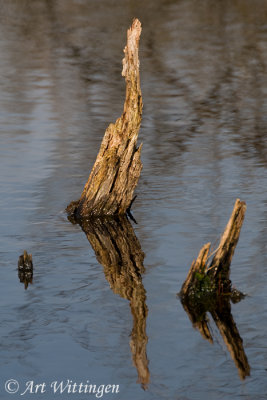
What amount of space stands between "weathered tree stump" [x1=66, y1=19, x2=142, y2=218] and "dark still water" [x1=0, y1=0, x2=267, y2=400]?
0.51 metres

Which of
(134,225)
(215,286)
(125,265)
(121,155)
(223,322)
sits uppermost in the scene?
(121,155)

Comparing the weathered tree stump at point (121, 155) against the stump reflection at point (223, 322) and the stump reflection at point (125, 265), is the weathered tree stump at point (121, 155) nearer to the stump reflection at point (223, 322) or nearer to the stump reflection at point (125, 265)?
the stump reflection at point (125, 265)

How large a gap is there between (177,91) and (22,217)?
40.0 ft

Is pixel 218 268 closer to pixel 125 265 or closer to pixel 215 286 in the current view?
pixel 215 286

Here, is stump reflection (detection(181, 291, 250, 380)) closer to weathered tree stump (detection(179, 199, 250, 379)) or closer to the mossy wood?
weathered tree stump (detection(179, 199, 250, 379))

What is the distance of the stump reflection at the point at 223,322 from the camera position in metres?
8.10

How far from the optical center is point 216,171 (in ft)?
50.6

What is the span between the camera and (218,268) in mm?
9352

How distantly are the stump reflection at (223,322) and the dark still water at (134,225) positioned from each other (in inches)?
2.3

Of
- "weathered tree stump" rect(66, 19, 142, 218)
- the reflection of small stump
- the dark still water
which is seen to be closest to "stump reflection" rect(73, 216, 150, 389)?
the dark still water

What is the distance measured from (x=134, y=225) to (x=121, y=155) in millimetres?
1060

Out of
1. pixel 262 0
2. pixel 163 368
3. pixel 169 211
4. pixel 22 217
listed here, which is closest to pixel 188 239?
pixel 169 211

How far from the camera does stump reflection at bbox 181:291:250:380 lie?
26.6ft

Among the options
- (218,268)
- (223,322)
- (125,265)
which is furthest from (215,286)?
(125,265)
